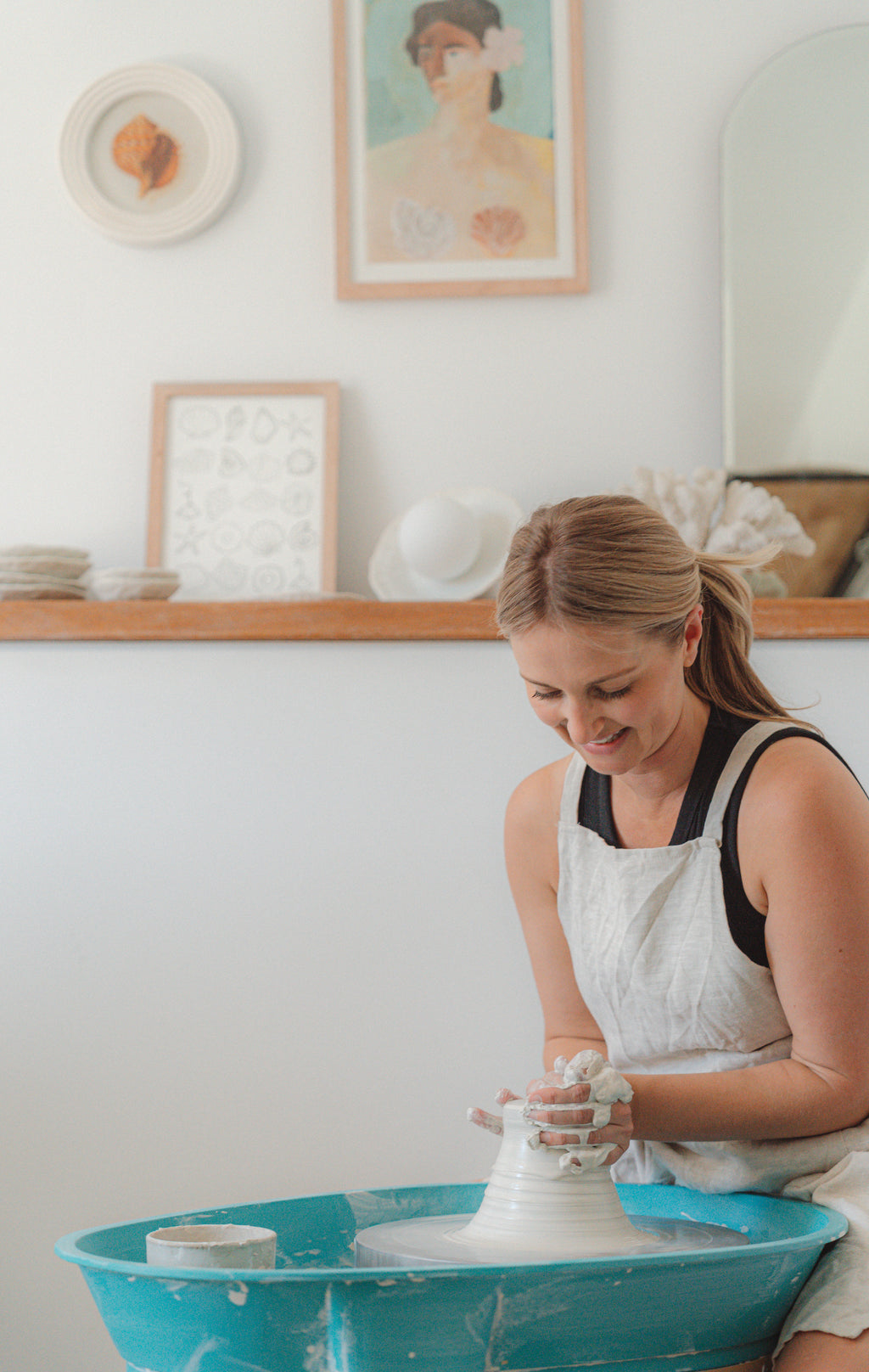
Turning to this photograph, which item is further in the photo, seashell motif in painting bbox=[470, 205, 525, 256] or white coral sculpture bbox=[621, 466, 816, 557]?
seashell motif in painting bbox=[470, 205, 525, 256]

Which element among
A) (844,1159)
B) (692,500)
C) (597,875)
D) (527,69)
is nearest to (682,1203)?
(844,1159)

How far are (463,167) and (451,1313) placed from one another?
1730 millimetres

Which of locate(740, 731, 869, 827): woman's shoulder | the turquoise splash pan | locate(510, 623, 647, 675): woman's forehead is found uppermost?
locate(510, 623, 647, 675): woman's forehead

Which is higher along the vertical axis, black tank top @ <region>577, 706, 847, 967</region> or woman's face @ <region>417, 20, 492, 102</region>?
woman's face @ <region>417, 20, 492, 102</region>

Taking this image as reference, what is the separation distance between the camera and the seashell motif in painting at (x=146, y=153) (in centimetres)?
206

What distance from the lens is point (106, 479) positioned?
205 cm

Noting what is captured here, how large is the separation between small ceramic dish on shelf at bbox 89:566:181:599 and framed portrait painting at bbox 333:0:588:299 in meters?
0.57

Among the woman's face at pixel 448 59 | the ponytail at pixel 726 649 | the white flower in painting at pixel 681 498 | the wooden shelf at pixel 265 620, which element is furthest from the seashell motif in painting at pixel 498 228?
the ponytail at pixel 726 649

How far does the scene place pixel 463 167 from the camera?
2.05m

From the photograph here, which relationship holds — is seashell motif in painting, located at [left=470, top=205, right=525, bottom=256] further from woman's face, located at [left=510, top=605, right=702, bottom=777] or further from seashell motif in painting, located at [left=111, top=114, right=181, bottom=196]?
woman's face, located at [left=510, top=605, right=702, bottom=777]

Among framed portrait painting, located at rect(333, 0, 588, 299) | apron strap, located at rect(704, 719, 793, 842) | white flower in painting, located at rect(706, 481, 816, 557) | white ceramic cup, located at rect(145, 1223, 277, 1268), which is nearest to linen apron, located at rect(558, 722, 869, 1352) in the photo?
apron strap, located at rect(704, 719, 793, 842)

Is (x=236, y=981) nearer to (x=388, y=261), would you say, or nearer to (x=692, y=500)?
(x=692, y=500)

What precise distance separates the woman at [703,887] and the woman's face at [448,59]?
3.78ft

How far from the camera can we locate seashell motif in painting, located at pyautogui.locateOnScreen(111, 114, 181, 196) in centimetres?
206
